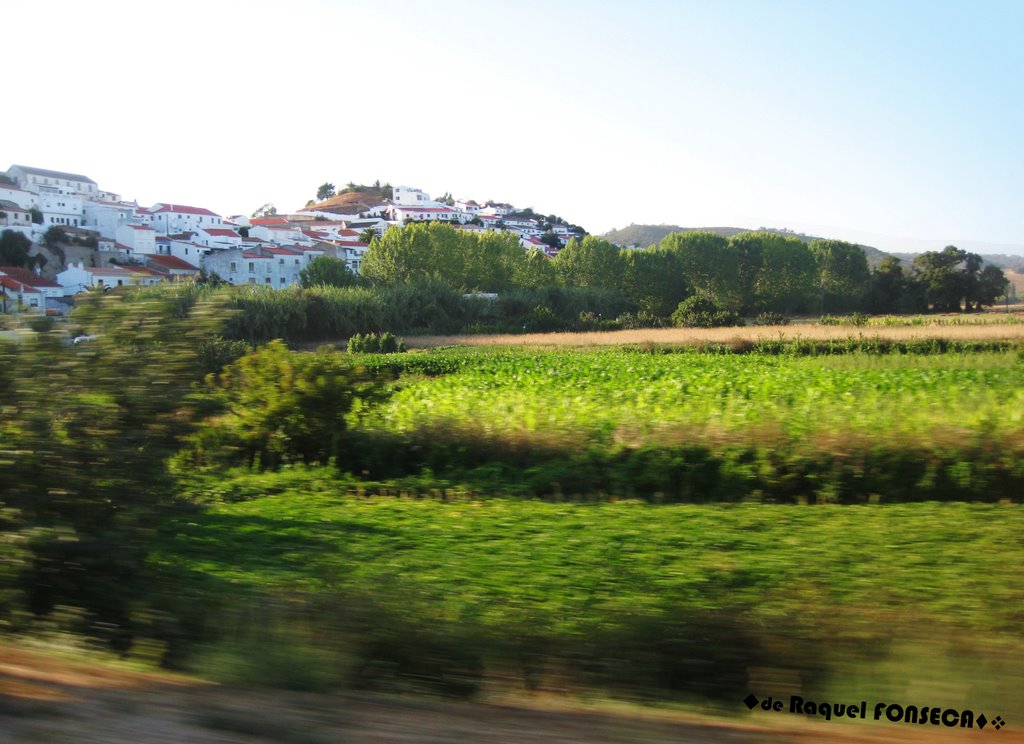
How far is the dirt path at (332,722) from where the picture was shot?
379cm

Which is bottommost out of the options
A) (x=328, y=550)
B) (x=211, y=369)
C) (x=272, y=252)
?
(x=328, y=550)

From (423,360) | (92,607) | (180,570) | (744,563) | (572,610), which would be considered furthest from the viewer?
(423,360)

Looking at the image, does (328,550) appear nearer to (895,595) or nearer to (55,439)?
(55,439)

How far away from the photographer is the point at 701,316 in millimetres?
67375

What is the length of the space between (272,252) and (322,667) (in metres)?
85.5

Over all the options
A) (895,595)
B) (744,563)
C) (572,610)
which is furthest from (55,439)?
(895,595)

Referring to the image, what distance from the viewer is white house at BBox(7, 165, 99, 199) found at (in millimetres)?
120062

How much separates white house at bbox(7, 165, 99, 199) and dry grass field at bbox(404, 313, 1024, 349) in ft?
293

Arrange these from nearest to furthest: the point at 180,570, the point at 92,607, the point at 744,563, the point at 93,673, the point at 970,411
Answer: the point at 93,673
the point at 92,607
the point at 180,570
the point at 744,563
the point at 970,411

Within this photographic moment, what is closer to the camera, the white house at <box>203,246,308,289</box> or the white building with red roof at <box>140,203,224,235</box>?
the white house at <box>203,246,308,289</box>

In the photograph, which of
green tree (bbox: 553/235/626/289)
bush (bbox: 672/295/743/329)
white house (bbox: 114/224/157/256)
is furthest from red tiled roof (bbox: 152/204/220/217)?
bush (bbox: 672/295/743/329)

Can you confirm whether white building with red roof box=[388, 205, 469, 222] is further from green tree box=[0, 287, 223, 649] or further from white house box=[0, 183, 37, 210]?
green tree box=[0, 287, 223, 649]

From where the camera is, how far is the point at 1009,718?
13.4 feet

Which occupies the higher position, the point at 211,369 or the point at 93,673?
the point at 211,369
